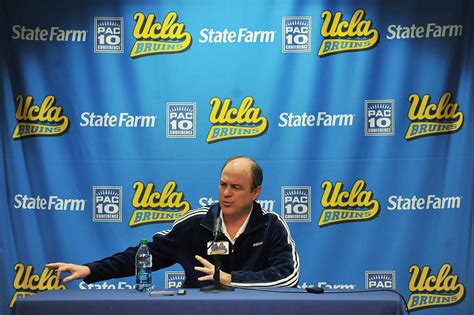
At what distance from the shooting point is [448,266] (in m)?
4.12

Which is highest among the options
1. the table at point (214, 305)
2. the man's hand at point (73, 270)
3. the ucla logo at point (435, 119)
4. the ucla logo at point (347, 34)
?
the ucla logo at point (347, 34)

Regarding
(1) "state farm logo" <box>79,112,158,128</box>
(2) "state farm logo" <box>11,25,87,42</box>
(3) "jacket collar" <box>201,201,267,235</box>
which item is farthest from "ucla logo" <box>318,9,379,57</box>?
(2) "state farm logo" <box>11,25,87,42</box>

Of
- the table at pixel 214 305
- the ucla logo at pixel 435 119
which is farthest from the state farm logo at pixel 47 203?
the ucla logo at pixel 435 119

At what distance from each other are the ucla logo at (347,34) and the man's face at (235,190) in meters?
1.45

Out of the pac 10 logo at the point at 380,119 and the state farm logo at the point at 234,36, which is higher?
the state farm logo at the point at 234,36

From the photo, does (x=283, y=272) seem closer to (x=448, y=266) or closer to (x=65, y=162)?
(x=448, y=266)

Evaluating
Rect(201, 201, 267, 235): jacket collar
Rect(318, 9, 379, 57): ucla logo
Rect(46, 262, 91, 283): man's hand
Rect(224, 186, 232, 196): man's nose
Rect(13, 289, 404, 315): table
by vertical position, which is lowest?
Rect(13, 289, 404, 315): table

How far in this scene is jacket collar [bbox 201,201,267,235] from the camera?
10.1 ft

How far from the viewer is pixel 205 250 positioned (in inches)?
122

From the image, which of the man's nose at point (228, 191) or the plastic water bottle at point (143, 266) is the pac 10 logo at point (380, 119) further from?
the plastic water bottle at point (143, 266)

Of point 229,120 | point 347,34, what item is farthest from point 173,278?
point 347,34

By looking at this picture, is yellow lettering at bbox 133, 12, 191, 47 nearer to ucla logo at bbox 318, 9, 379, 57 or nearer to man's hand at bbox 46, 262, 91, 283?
ucla logo at bbox 318, 9, 379, 57

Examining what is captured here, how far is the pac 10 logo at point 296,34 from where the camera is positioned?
4.21 m

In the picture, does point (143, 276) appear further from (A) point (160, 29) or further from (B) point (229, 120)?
(A) point (160, 29)
